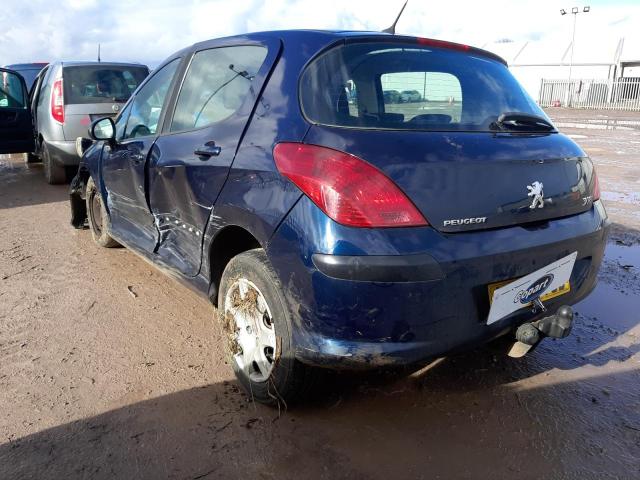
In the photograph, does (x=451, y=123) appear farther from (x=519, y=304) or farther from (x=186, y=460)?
(x=186, y=460)

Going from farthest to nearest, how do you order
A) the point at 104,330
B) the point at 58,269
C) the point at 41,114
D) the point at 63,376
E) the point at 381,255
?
the point at 41,114, the point at 58,269, the point at 104,330, the point at 63,376, the point at 381,255

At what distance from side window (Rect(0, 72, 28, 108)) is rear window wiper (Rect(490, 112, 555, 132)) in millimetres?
8201

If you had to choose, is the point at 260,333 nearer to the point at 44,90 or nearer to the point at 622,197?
the point at 622,197

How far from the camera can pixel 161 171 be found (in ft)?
10.8

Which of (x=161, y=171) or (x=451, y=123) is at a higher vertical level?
(x=451, y=123)

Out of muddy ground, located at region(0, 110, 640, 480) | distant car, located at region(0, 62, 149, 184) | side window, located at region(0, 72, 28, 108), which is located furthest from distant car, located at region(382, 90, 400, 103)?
side window, located at region(0, 72, 28, 108)

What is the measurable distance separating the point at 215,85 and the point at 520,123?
1.66 meters

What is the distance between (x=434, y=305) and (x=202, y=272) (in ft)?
4.68

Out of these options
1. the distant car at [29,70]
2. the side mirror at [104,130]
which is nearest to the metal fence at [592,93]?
the distant car at [29,70]

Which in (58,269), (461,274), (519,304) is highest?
(461,274)

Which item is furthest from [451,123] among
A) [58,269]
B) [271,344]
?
[58,269]

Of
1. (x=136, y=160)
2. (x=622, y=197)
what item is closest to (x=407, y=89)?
(x=136, y=160)

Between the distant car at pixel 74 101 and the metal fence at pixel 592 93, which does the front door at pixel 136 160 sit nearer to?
the distant car at pixel 74 101

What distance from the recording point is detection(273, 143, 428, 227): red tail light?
207cm
